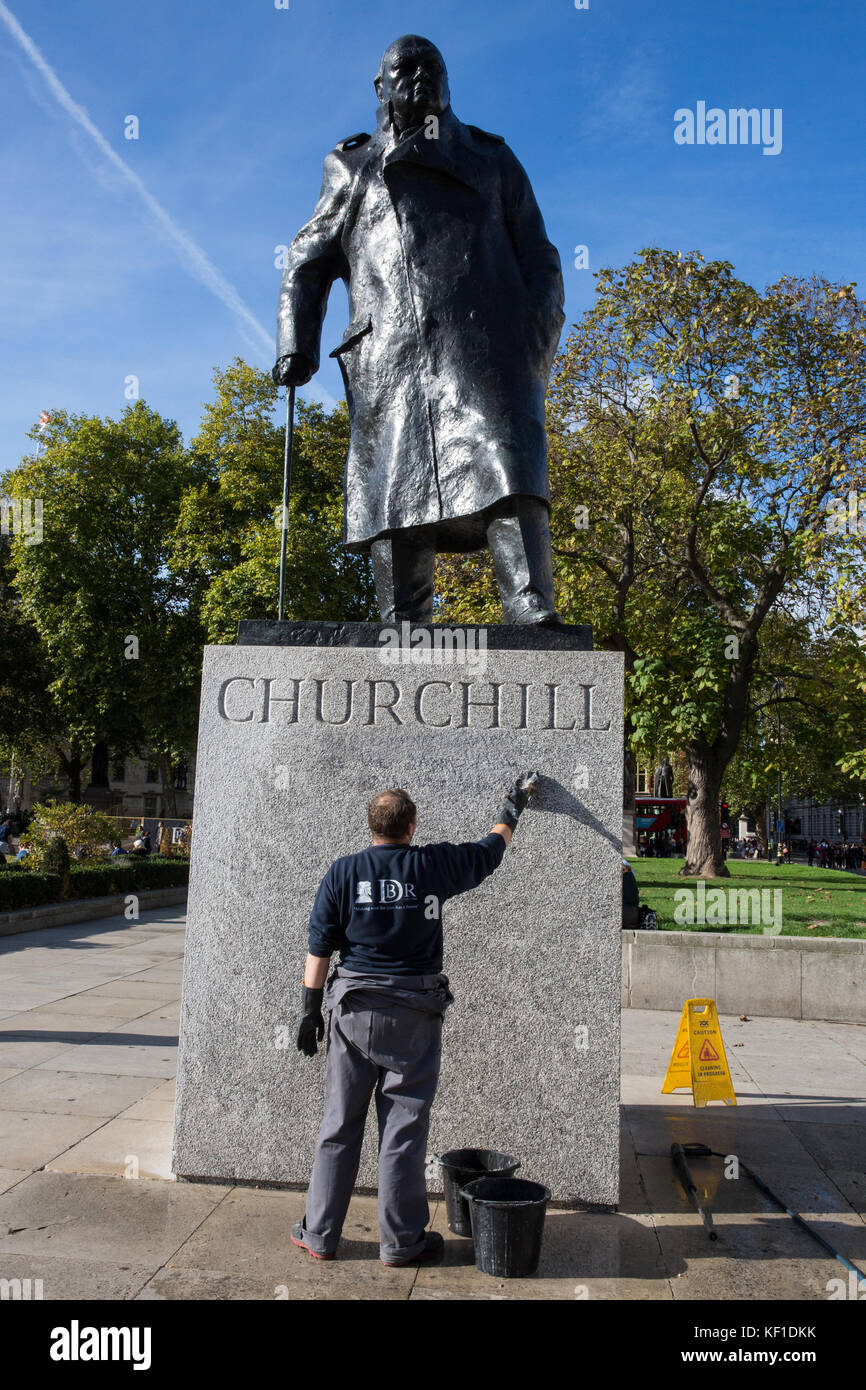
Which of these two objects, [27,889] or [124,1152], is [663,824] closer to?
[27,889]

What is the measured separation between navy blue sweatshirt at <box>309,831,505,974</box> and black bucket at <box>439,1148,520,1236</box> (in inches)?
35.5

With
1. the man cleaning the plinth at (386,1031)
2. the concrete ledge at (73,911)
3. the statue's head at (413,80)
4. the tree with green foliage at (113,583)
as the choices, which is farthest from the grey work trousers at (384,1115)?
the tree with green foliage at (113,583)

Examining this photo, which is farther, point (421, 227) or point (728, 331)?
point (728, 331)

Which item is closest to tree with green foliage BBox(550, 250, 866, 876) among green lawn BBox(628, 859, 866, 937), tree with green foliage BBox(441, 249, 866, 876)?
tree with green foliage BBox(441, 249, 866, 876)

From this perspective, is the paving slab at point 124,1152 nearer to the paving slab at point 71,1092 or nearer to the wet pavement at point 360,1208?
the wet pavement at point 360,1208

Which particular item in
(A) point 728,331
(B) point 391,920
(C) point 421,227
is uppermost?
(A) point 728,331

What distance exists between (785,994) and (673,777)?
5812 cm

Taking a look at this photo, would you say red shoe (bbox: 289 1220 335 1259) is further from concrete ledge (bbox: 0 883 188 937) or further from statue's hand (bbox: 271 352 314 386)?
concrete ledge (bbox: 0 883 188 937)

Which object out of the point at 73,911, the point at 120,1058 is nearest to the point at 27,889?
the point at 73,911

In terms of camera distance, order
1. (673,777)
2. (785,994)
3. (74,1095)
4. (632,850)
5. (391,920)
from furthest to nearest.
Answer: (673,777), (632,850), (785,994), (74,1095), (391,920)

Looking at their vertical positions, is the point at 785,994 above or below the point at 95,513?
below
